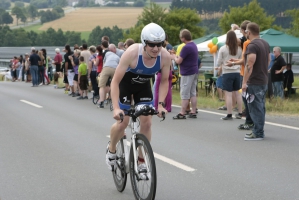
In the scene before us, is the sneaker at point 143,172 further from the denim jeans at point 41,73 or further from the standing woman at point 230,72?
the denim jeans at point 41,73

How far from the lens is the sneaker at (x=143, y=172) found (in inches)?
229

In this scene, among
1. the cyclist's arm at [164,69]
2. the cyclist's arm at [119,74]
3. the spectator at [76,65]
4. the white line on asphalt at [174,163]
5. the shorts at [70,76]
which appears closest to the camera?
the cyclist's arm at [119,74]

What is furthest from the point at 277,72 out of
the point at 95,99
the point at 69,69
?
the point at 69,69

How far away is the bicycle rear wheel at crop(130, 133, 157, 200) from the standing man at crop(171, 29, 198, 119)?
7151 mm

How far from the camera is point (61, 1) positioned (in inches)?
7662

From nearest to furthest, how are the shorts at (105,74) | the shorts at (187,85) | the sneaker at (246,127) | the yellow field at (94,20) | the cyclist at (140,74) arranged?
1. the cyclist at (140,74)
2. the sneaker at (246,127)
3. the shorts at (187,85)
4. the shorts at (105,74)
5. the yellow field at (94,20)

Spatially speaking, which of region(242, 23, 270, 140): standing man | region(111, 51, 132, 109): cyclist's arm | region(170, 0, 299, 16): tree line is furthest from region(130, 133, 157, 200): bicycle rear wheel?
region(170, 0, 299, 16): tree line

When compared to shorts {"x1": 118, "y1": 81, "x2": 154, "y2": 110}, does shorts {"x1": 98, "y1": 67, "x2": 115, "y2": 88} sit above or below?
below

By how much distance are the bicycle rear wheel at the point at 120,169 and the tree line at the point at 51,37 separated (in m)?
85.7

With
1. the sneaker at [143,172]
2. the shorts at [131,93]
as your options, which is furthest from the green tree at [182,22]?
the sneaker at [143,172]

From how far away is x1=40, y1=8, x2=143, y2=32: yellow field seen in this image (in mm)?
115812

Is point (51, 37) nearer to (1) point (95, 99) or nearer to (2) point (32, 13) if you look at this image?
(2) point (32, 13)

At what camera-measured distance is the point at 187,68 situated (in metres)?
13.2

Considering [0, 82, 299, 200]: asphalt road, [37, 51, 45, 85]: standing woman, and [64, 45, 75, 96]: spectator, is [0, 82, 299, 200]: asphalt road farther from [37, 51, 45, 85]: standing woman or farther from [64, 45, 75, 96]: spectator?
[37, 51, 45, 85]: standing woman
